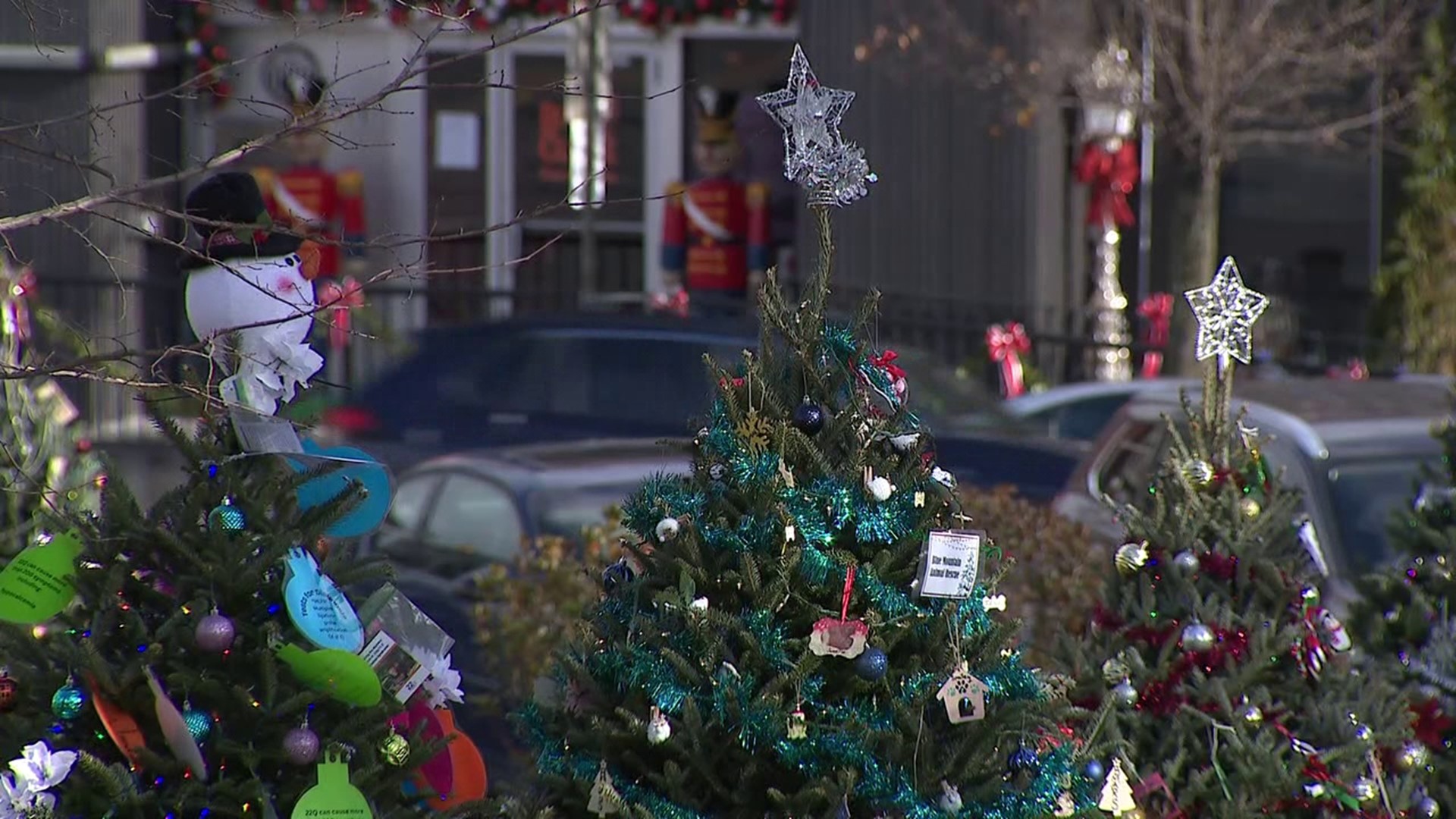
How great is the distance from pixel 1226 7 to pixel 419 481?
25.3 ft

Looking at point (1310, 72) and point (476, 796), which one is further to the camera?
point (1310, 72)

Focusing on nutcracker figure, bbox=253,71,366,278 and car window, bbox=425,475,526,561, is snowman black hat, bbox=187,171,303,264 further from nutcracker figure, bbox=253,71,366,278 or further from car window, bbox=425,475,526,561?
nutcracker figure, bbox=253,71,366,278

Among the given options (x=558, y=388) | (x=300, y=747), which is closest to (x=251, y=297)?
(x=300, y=747)

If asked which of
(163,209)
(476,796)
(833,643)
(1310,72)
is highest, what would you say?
(1310,72)

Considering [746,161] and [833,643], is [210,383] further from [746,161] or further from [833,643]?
[746,161]

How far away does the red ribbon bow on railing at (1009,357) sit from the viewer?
43.7ft

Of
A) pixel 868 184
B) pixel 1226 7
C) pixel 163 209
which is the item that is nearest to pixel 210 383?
pixel 163 209

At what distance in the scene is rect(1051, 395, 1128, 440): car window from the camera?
966 cm

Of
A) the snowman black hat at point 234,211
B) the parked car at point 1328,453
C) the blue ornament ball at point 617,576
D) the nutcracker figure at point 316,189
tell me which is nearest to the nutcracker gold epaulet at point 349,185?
the nutcracker figure at point 316,189

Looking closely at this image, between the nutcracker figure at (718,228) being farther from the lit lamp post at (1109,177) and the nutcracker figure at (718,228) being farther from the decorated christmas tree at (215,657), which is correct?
the decorated christmas tree at (215,657)

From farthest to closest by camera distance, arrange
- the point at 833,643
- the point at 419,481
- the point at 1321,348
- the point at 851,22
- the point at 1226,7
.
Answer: the point at 851,22 → the point at 1321,348 → the point at 1226,7 → the point at 419,481 → the point at 833,643

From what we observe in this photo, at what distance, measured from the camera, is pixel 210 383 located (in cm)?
314

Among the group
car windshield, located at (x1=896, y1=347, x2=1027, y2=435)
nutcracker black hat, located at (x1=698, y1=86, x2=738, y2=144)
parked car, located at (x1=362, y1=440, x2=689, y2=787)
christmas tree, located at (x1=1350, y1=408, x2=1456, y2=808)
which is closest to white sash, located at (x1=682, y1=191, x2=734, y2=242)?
nutcracker black hat, located at (x1=698, y1=86, x2=738, y2=144)

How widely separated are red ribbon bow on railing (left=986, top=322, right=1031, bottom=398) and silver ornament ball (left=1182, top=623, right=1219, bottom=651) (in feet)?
30.1
